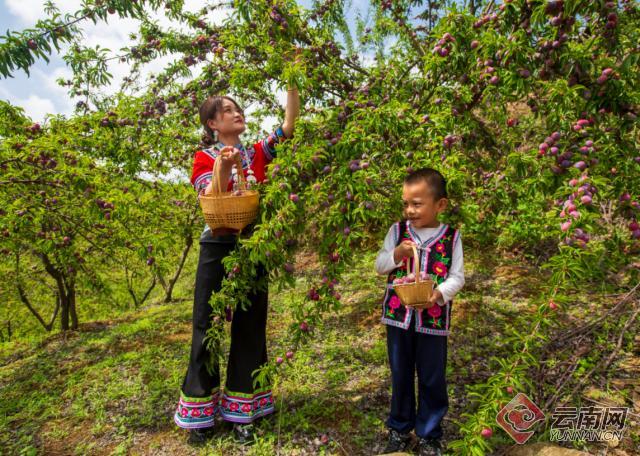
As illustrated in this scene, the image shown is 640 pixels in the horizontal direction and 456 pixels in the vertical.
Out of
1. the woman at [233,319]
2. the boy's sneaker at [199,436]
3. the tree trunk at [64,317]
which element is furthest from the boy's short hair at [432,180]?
the tree trunk at [64,317]

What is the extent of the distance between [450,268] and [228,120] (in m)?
1.52

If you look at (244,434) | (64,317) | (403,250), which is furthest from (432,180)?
(64,317)

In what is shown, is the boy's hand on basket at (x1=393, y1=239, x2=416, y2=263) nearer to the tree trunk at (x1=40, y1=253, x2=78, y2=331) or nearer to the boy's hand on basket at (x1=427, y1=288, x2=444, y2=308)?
the boy's hand on basket at (x1=427, y1=288, x2=444, y2=308)

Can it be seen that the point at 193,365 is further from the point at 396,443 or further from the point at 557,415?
the point at 557,415

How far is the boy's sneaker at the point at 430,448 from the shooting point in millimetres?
2078

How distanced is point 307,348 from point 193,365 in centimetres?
158

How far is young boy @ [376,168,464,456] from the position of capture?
74.5 inches

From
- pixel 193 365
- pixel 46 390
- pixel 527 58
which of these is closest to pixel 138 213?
pixel 193 365

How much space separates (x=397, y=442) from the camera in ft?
7.22

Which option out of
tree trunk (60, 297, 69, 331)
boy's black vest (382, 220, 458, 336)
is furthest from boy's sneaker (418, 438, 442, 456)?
tree trunk (60, 297, 69, 331)

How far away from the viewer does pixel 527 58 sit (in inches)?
70.6

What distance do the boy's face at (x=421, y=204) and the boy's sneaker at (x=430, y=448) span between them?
1.20 metres

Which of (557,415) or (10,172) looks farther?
(10,172)

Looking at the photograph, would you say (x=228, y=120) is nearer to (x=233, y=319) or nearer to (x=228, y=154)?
(x=228, y=154)
